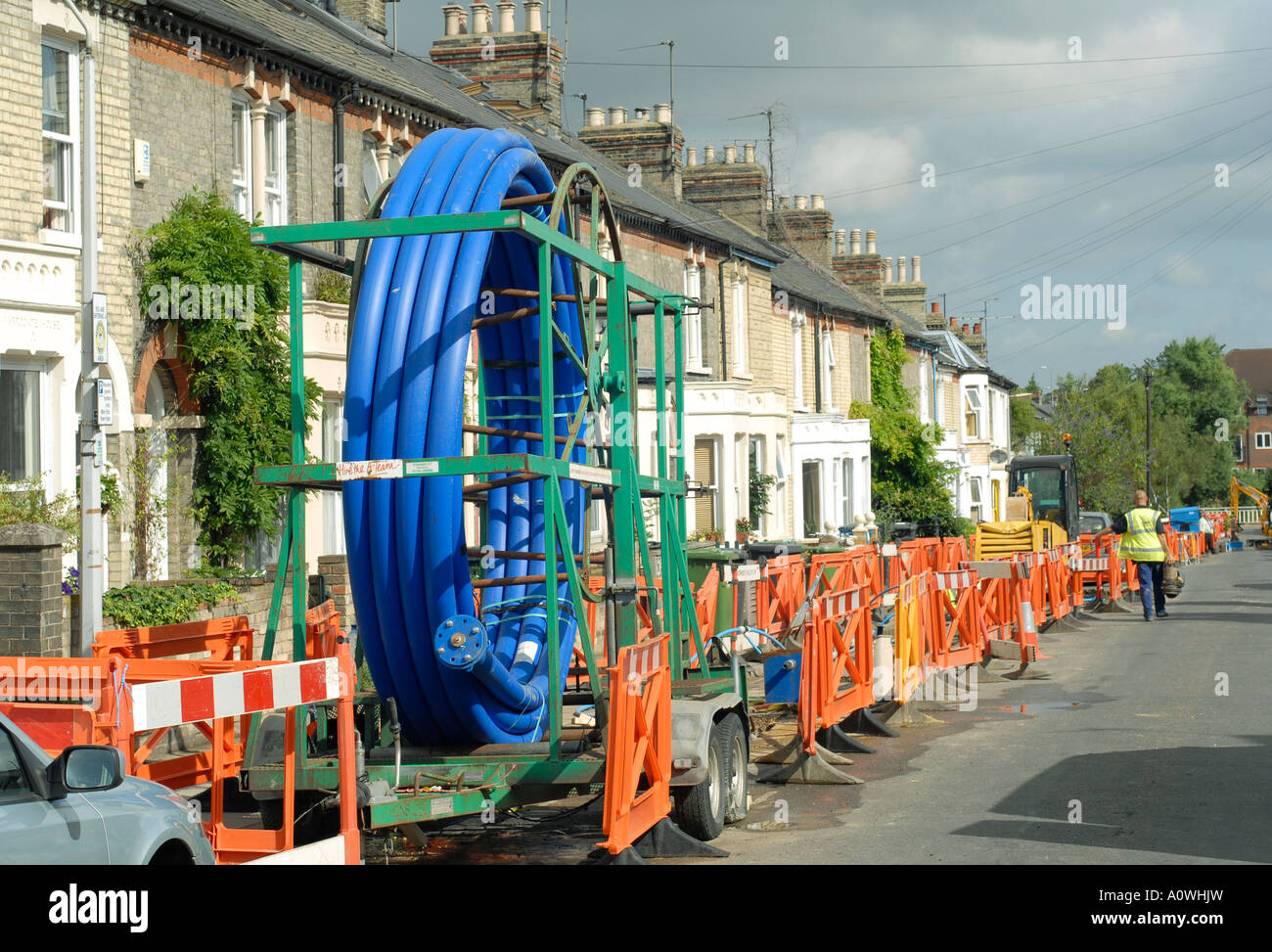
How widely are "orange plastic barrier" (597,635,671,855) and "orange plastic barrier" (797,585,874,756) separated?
8.68ft

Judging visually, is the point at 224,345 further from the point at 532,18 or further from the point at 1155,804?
the point at 532,18

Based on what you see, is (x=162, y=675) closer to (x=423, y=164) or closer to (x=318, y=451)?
(x=423, y=164)

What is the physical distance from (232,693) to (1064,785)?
19.8ft

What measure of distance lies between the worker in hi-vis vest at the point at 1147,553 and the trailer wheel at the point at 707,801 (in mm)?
16417

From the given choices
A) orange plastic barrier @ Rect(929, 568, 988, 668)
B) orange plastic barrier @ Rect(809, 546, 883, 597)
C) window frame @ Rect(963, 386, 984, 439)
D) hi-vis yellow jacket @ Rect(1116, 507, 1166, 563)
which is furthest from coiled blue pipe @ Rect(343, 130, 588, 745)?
window frame @ Rect(963, 386, 984, 439)

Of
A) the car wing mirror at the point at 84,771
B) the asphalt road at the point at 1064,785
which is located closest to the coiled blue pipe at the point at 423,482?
the asphalt road at the point at 1064,785

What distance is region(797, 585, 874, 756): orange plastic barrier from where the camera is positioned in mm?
10641

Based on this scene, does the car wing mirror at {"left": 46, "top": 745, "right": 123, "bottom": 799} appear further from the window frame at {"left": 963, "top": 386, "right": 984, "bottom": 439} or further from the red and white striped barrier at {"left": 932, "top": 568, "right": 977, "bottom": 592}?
the window frame at {"left": 963, "top": 386, "right": 984, "bottom": 439}

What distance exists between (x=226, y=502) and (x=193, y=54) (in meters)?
5.45

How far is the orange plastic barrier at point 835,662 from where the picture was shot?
1064cm

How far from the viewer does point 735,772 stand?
9086 millimetres

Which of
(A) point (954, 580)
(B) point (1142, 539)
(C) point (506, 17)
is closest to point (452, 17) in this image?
(C) point (506, 17)

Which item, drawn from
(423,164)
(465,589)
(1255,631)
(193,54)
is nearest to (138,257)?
(193,54)

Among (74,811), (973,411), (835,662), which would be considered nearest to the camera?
(74,811)
